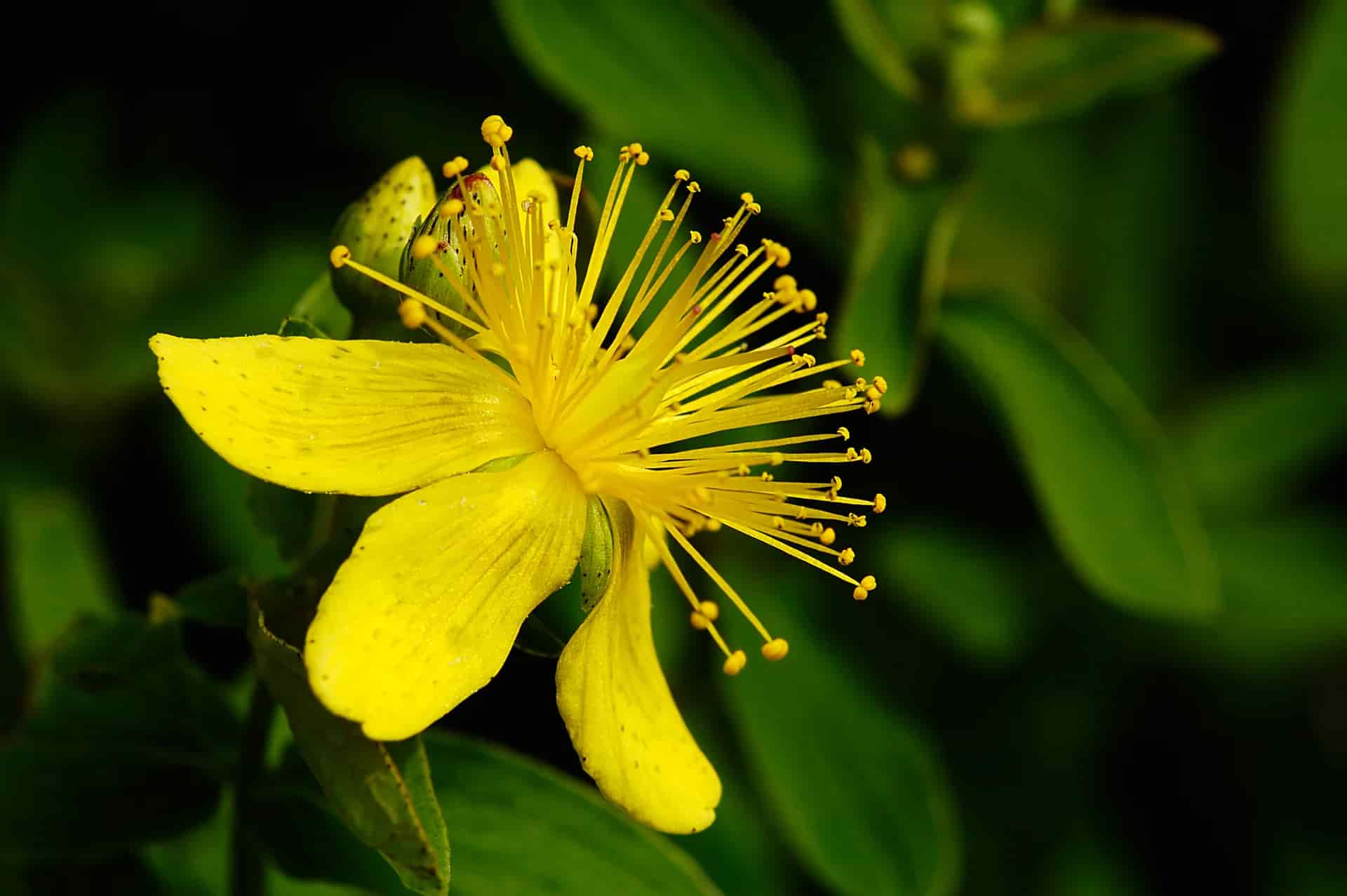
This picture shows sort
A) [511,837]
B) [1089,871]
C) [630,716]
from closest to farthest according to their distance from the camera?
[630,716], [511,837], [1089,871]

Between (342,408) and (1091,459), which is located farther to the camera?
(1091,459)

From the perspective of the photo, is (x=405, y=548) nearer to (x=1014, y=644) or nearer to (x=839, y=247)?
(x=839, y=247)

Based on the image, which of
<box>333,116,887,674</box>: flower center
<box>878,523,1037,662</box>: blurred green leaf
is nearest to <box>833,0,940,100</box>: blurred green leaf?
<box>333,116,887,674</box>: flower center

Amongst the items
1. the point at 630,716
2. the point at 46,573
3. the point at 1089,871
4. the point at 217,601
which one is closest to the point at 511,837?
the point at 630,716

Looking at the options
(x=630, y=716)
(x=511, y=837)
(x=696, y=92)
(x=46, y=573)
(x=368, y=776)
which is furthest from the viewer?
(x=696, y=92)

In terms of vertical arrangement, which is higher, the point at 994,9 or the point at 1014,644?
the point at 994,9

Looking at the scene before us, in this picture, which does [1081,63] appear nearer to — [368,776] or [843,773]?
[843,773]

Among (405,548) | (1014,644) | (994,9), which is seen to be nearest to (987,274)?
(994,9)
